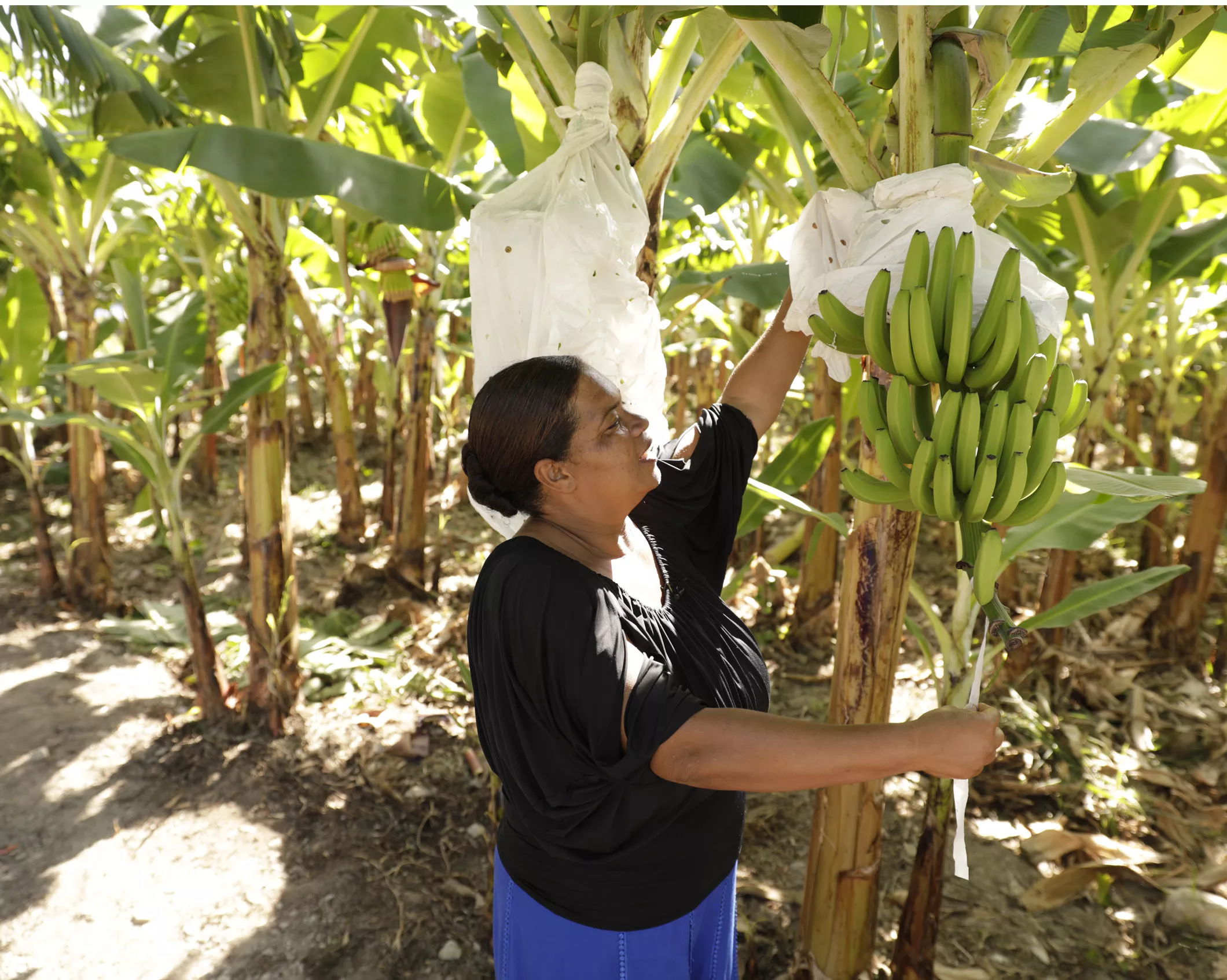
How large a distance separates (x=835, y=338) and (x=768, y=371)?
411 millimetres

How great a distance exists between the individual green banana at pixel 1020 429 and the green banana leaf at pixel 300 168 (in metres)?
1.76

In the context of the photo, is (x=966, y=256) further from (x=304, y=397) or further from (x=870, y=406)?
(x=304, y=397)

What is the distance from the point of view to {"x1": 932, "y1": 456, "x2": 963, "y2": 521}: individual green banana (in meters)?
1.06

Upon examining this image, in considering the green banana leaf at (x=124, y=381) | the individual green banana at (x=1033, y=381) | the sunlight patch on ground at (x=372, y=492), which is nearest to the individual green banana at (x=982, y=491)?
the individual green banana at (x=1033, y=381)

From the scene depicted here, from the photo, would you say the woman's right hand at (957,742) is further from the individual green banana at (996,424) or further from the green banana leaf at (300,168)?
the green banana leaf at (300,168)

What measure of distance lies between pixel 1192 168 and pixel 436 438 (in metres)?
5.17

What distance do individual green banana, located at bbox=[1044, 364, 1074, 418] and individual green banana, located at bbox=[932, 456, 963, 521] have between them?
6.7 inches

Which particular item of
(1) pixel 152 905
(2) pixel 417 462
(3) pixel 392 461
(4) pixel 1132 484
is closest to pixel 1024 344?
(4) pixel 1132 484

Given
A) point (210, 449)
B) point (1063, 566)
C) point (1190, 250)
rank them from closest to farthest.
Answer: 1. point (1190, 250)
2. point (1063, 566)
3. point (210, 449)

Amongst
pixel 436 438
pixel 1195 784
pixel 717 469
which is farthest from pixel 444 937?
pixel 436 438

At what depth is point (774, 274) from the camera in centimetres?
243

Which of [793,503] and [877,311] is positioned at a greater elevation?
[877,311]

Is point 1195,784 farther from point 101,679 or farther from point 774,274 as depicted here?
point 101,679

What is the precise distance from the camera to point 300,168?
2234mm
